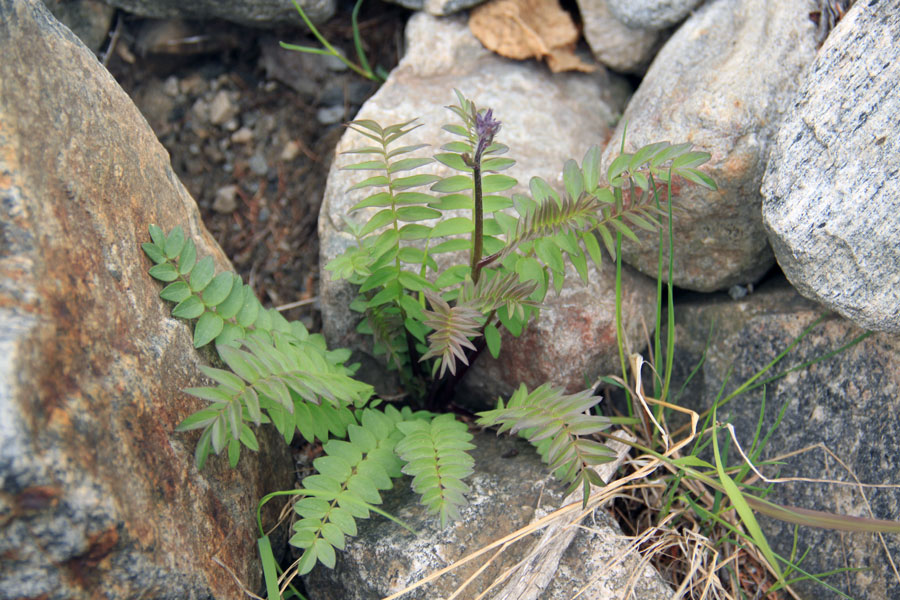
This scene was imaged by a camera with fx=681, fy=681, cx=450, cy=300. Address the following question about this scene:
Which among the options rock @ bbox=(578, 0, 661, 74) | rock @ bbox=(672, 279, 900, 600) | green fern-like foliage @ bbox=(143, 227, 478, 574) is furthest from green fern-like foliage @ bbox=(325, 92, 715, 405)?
rock @ bbox=(578, 0, 661, 74)

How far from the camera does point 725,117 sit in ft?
7.61

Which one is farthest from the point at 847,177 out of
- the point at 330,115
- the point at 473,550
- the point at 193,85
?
the point at 193,85

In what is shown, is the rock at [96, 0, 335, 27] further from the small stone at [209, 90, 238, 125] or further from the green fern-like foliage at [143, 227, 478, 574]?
the green fern-like foliage at [143, 227, 478, 574]

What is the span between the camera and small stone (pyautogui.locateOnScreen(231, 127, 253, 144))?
3260 mm

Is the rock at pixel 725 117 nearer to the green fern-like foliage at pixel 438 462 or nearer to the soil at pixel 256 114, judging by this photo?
the green fern-like foliage at pixel 438 462

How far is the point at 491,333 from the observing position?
2.32 m

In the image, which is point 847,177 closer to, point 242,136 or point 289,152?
point 289,152

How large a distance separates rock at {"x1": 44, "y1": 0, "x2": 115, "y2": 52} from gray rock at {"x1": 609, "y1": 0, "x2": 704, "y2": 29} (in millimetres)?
2221

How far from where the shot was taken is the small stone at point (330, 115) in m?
3.31

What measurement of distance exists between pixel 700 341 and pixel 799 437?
503mm

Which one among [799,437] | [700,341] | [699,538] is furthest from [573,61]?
[699,538]

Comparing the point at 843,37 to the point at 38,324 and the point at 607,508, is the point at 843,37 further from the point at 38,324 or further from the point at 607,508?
the point at 38,324

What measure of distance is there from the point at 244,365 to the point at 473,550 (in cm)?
88

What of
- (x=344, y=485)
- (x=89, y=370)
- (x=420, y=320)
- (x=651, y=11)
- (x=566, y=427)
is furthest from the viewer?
(x=651, y=11)
